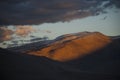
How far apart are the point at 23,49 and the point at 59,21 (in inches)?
39.1

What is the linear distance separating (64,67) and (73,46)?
1.64 ft

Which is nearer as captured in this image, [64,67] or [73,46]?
[64,67]

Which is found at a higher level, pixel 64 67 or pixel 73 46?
pixel 73 46

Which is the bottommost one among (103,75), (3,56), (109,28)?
(103,75)

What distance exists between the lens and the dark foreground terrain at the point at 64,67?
25.0ft

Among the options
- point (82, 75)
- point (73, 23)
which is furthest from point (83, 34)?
point (82, 75)

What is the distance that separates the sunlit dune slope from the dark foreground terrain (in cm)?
10

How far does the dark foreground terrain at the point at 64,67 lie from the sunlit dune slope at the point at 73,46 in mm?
100

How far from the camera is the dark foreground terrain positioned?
7633 millimetres

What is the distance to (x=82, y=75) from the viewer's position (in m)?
7.78

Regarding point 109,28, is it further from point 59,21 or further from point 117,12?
point 59,21

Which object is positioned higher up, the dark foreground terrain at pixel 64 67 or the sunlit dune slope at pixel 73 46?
the sunlit dune slope at pixel 73 46

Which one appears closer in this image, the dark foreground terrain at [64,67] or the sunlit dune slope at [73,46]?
the dark foreground terrain at [64,67]

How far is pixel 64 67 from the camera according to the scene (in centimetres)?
784
